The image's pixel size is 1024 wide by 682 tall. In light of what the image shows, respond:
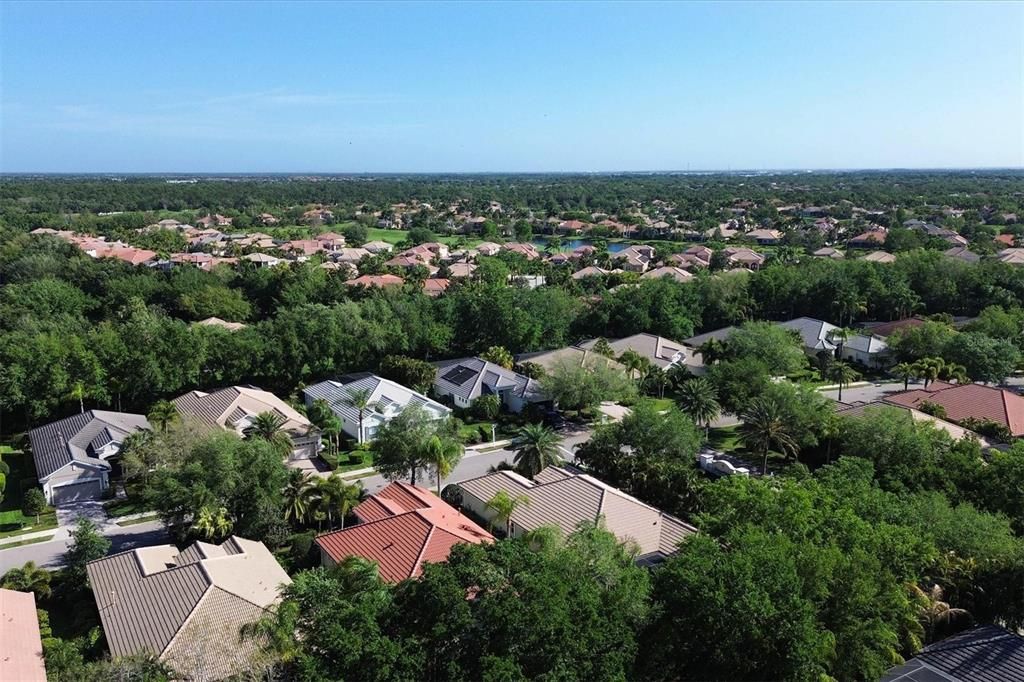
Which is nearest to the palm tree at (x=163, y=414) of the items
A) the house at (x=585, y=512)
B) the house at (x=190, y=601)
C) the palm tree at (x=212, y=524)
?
the palm tree at (x=212, y=524)

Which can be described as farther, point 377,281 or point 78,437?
point 377,281

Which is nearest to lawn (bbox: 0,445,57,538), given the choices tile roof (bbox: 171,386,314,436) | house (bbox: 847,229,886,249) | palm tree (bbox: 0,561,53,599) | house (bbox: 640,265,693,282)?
palm tree (bbox: 0,561,53,599)

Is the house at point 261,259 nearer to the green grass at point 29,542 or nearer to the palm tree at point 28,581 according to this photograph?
the green grass at point 29,542

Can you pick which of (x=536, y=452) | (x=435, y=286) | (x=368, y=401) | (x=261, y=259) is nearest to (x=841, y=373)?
(x=536, y=452)

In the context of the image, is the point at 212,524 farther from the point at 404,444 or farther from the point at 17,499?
the point at 17,499

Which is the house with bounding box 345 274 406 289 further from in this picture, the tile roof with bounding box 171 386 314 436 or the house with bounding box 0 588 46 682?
the house with bounding box 0 588 46 682

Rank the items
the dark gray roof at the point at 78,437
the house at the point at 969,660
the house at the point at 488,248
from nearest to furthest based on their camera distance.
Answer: the house at the point at 969,660
the dark gray roof at the point at 78,437
the house at the point at 488,248

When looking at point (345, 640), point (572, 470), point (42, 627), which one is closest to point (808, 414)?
point (572, 470)
